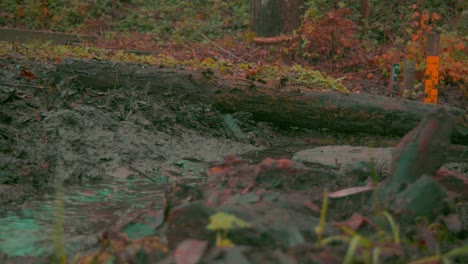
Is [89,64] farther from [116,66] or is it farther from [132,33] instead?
[132,33]

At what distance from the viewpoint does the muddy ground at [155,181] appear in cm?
251

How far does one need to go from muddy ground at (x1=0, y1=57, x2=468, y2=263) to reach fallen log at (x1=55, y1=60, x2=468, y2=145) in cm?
15

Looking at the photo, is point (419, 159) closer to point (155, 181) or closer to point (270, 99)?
point (155, 181)

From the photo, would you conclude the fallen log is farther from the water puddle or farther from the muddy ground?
the water puddle

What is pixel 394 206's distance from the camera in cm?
310

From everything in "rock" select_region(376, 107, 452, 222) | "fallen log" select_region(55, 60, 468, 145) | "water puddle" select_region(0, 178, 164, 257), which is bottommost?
"water puddle" select_region(0, 178, 164, 257)

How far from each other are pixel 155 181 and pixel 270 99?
2.50m

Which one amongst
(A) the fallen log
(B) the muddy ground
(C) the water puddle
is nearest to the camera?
(B) the muddy ground

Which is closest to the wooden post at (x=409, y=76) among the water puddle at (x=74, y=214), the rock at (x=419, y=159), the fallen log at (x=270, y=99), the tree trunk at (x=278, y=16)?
the fallen log at (x=270, y=99)

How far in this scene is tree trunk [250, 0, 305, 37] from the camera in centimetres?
1404

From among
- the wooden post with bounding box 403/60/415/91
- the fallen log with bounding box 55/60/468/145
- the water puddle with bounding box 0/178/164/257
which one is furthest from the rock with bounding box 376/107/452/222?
the wooden post with bounding box 403/60/415/91

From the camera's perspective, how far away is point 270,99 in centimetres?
778

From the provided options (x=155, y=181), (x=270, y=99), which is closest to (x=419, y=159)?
(x=155, y=181)

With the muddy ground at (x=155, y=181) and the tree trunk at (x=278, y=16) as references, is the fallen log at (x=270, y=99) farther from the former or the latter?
the tree trunk at (x=278, y=16)
